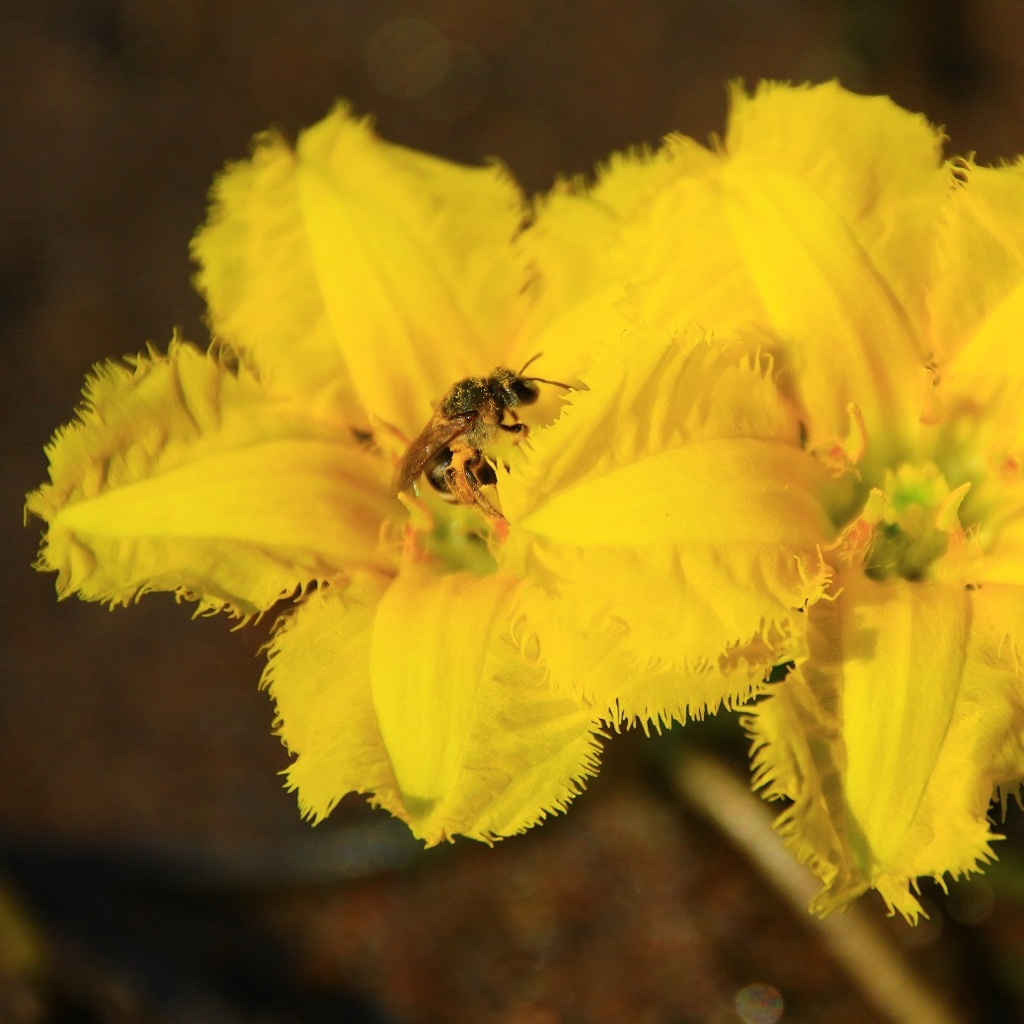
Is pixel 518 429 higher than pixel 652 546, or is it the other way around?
pixel 518 429

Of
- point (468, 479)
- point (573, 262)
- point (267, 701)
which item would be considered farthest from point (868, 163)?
point (267, 701)

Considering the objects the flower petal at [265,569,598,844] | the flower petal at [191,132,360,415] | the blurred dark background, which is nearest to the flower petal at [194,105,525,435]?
the flower petal at [191,132,360,415]

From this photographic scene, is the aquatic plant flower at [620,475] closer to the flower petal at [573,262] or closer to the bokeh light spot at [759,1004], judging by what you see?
the flower petal at [573,262]

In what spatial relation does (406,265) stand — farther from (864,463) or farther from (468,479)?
(864,463)

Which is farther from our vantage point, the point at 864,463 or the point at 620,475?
the point at 864,463

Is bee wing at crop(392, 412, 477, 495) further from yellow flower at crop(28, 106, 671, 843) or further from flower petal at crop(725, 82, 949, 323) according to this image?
flower petal at crop(725, 82, 949, 323)

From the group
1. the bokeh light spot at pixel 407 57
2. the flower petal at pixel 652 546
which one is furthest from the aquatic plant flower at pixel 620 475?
the bokeh light spot at pixel 407 57

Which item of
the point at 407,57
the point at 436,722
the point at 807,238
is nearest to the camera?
the point at 436,722

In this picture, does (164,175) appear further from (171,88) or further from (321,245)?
(321,245)
